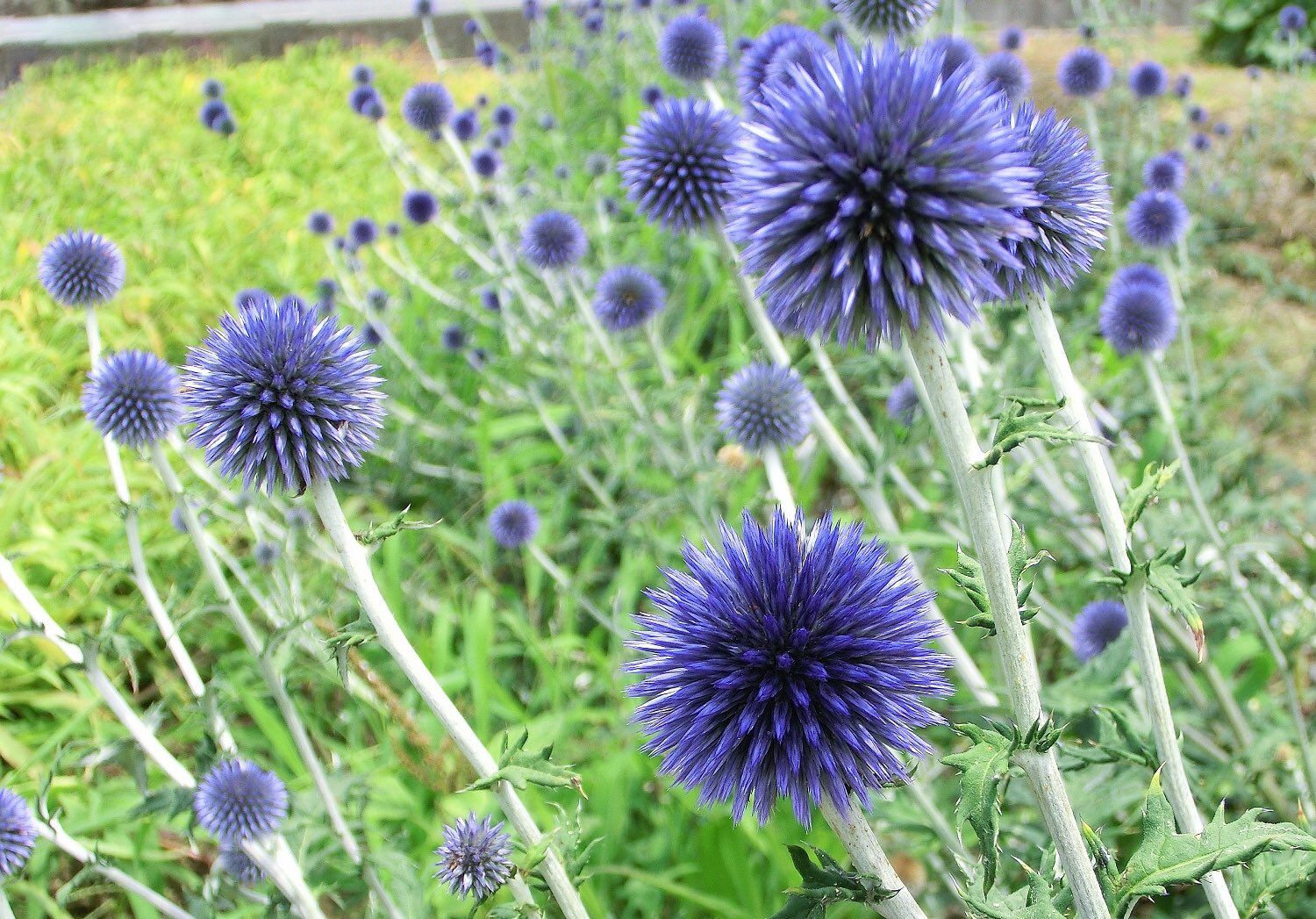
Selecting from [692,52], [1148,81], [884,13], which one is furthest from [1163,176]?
[692,52]

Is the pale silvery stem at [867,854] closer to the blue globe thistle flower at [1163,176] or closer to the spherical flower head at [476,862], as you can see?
the spherical flower head at [476,862]

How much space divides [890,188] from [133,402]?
2.15m

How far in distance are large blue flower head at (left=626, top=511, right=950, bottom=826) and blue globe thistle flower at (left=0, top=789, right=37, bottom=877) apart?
1.59 m

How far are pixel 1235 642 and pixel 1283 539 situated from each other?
1136mm

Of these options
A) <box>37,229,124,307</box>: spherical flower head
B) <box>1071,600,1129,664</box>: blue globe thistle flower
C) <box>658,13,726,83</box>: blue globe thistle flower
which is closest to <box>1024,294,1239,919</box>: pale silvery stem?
<box>1071,600,1129,664</box>: blue globe thistle flower

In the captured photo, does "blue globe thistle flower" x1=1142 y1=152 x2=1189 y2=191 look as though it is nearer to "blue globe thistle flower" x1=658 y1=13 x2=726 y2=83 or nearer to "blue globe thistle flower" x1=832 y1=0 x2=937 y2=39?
"blue globe thistle flower" x1=832 y1=0 x2=937 y2=39

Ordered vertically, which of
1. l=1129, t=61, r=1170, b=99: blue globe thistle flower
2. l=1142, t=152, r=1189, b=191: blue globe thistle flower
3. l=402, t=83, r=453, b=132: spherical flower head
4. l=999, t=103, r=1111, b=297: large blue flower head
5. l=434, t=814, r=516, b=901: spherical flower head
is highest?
l=402, t=83, r=453, b=132: spherical flower head

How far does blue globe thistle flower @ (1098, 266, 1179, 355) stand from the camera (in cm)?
260

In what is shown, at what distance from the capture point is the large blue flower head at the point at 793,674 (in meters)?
1.24

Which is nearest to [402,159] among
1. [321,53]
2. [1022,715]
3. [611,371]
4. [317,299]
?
[317,299]

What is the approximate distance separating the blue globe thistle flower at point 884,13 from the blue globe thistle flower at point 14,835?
2.92 metres

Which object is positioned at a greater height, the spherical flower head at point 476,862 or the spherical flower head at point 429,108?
the spherical flower head at point 429,108

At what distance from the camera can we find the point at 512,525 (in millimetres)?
3355

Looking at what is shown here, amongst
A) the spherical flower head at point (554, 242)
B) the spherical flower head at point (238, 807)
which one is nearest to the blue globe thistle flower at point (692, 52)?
the spherical flower head at point (554, 242)
